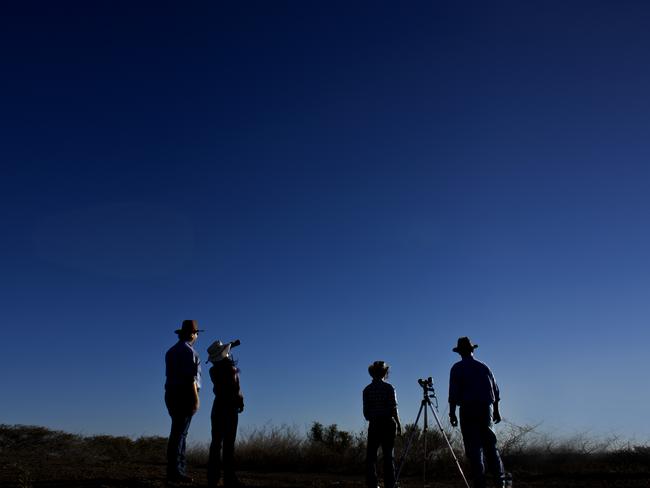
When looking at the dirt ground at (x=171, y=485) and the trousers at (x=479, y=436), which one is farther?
the dirt ground at (x=171, y=485)

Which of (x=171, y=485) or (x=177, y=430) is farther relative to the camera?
(x=177, y=430)

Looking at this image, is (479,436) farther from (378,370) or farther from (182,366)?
(182,366)

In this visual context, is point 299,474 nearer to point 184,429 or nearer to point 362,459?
point 362,459

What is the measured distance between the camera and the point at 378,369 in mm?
8688

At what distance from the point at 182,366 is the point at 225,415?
37.6 inches

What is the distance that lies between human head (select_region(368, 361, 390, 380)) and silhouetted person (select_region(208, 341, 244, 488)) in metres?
1.93

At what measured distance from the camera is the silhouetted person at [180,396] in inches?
326

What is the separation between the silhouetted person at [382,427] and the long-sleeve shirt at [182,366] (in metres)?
2.52

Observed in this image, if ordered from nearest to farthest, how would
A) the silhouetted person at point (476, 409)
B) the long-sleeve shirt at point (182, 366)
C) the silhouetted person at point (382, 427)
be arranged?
the silhouetted person at point (476, 409)
the silhouetted person at point (382, 427)
the long-sleeve shirt at point (182, 366)

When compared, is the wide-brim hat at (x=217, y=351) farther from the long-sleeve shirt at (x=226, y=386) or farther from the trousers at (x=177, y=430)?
the trousers at (x=177, y=430)

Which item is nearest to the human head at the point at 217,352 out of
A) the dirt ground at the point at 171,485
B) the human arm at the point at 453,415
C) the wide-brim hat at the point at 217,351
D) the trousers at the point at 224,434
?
the wide-brim hat at the point at 217,351

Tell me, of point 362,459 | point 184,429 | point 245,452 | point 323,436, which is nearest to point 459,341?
point 184,429

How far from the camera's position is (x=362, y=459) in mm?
13375

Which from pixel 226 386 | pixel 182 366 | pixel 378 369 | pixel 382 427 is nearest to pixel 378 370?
pixel 378 369
